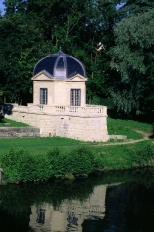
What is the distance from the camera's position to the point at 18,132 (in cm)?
4834

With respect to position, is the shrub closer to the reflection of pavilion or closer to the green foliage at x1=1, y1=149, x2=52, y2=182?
the green foliage at x1=1, y1=149, x2=52, y2=182

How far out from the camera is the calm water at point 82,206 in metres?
30.9

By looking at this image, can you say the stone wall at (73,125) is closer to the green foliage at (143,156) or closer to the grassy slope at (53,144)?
the grassy slope at (53,144)

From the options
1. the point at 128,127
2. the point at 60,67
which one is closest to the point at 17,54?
the point at 60,67

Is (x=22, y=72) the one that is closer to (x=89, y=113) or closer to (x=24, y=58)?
(x=24, y=58)

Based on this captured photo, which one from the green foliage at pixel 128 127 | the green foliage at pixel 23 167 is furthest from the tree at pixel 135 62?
the green foliage at pixel 23 167

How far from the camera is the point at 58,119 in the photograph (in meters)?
50.8

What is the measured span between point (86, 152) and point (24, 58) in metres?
20.2

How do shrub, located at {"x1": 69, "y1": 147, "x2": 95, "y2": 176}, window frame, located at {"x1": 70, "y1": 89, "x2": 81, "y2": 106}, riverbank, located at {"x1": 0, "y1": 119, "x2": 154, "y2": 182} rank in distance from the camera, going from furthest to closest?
window frame, located at {"x1": 70, "y1": 89, "x2": 81, "y2": 106}
shrub, located at {"x1": 69, "y1": 147, "x2": 95, "y2": 176}
riverbank, located at {"x1": 0, "y1": 119, "x2": 154, "y2": 182}

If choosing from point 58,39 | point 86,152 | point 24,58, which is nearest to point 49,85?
point 24,58

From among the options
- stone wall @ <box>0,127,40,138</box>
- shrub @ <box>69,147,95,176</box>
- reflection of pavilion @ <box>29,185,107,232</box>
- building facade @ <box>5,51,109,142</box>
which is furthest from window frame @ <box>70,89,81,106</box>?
reflection of pavilion @ <box>29,185,107,232</box>

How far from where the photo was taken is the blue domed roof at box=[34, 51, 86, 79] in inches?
2068

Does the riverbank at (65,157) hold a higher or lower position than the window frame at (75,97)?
lower

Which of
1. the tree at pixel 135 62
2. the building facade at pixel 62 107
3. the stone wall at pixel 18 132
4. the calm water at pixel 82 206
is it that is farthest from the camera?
the tree at pixel 135 62
